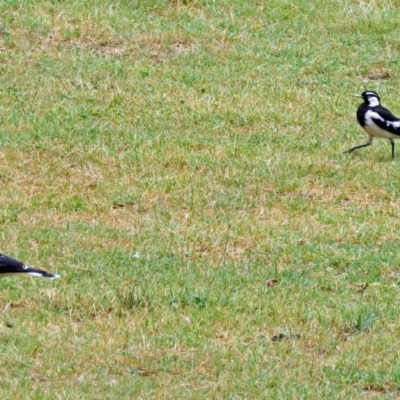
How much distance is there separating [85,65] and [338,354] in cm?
789

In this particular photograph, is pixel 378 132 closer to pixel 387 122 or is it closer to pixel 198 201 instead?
pixel 387 122

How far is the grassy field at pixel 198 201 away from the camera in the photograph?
738 centimetres

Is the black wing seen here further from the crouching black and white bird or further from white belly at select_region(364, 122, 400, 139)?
the crouching black and white bird

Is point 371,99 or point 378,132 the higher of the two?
point 371,99

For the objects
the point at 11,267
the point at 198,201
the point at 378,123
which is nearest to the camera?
the point at 11,267

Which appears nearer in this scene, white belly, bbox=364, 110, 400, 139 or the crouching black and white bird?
the crouching black and white bird

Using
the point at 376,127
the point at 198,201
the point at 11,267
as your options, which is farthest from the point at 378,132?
the point at 11,267

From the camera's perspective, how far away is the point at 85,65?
14711 millimetres

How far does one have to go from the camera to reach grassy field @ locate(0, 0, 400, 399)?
7.38 meters

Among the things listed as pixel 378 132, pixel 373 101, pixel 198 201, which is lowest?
pixel 198 201

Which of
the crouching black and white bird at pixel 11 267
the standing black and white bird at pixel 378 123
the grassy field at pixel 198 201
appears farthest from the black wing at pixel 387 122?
the crouching black and white bird at pixel 11 267

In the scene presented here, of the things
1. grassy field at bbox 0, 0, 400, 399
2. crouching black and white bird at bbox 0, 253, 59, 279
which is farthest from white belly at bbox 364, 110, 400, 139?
crouching black and white bird at bbox 0, 253, 59, 279

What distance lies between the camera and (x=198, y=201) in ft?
36.5

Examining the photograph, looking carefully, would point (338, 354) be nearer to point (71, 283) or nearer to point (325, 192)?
point (71, 283)
